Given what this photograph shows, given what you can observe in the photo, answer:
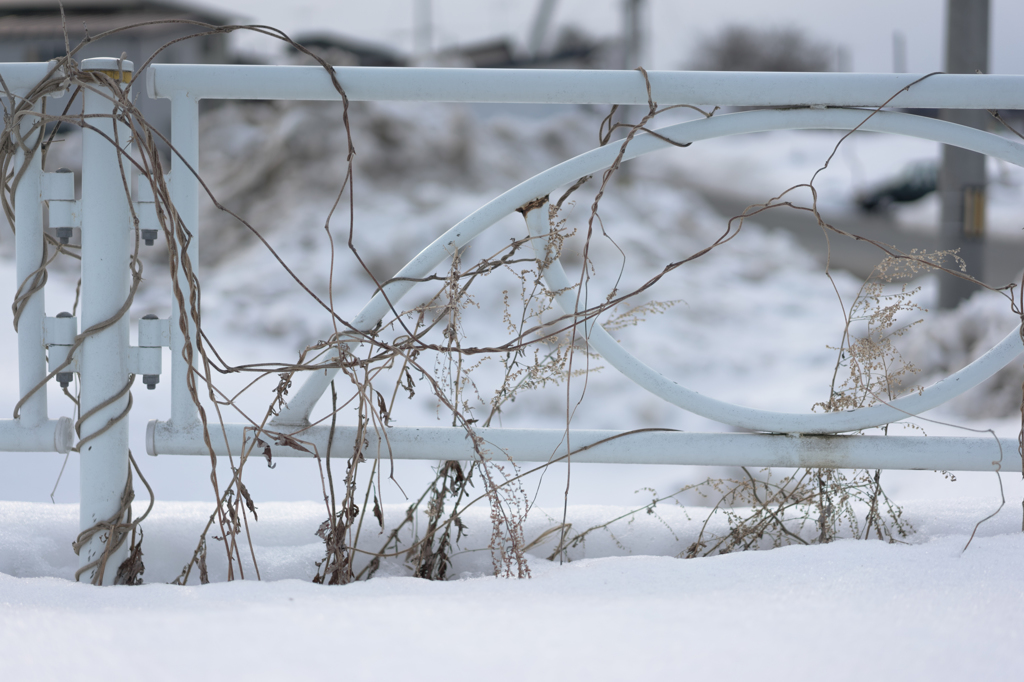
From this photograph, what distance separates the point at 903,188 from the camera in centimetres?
1230

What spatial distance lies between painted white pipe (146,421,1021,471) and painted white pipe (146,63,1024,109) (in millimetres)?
377

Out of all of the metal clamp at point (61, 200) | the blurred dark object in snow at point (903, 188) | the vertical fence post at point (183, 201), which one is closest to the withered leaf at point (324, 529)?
the vertical fence post at point (183, 201)

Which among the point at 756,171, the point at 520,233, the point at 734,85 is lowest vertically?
the point at 734,85

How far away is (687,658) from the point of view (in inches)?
22.7

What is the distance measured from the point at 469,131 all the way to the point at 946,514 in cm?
880

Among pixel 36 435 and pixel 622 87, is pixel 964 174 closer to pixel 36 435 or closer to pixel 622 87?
pixel 622 87

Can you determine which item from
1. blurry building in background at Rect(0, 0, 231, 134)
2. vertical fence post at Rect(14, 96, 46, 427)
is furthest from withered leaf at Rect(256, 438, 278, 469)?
blurry building in background at Rect(0, 0, 231, 134)

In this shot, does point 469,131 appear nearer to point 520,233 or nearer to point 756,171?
point 520,233

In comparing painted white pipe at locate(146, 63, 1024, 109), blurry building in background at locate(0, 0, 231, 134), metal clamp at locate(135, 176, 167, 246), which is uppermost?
blurry building in background at locate(0, 0, 231, 134)

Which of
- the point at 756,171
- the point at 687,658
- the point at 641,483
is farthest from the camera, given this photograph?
the point at 756,171

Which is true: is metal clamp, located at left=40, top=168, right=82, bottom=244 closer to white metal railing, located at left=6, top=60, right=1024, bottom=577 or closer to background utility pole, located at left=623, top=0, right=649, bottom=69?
white metal railing, located at left=6, top=60, right=1024, bottom=577

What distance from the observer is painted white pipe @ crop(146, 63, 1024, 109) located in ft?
2.70

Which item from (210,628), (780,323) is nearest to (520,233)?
(780,323)

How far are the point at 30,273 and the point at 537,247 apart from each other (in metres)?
0.56
